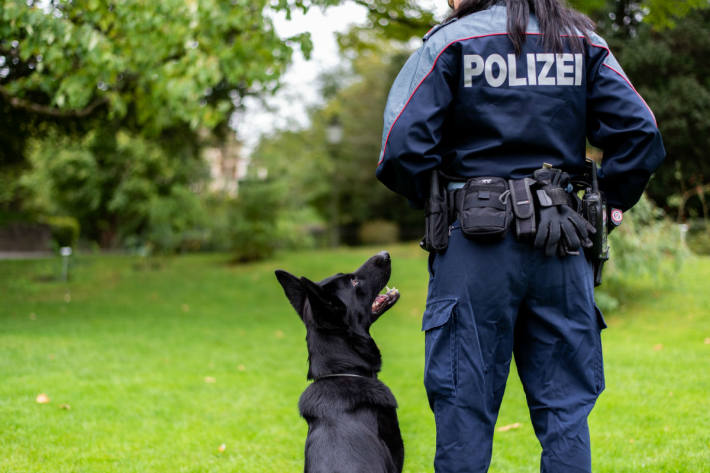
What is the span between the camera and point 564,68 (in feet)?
7.49

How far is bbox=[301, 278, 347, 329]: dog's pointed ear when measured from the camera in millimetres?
2778

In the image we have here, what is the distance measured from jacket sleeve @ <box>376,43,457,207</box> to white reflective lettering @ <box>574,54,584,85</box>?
0.44 metres

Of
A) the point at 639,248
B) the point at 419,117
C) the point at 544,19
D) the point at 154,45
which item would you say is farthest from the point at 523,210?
the point at 639,248

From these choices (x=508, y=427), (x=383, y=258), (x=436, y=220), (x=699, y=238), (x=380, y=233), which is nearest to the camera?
(x=436, y=220)

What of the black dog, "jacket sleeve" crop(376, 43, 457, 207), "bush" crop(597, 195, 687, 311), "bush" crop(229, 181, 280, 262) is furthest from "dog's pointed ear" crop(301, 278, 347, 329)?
"bush" crop(229, 181, 280, 262)

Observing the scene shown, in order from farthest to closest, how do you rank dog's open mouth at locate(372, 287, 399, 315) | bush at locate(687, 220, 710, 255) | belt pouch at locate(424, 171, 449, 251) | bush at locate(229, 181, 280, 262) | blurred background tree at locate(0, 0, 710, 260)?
1. bush at locate(229, 181, 280, 262)
2. bush at locate(687, 220, 710, 255)
3. blurred background tree at locate(0, 0, 710, 260)
4. dog's open mouth at locate(372, 287, 399, 315)
5. belt pouch at locate(424, 171, 449, 251)

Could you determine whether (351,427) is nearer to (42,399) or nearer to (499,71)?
(499,71)

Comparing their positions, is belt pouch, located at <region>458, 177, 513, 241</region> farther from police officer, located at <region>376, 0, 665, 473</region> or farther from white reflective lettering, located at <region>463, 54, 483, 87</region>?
white reflective lettering, located at <region>463, 54, 483, 87</region>

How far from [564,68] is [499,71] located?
239 mm

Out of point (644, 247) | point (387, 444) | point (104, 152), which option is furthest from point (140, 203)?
point (387, 444)

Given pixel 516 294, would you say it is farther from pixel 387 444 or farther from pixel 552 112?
pixel 387 444

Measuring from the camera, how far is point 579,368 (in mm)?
2270

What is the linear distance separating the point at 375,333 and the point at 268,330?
1.65 m

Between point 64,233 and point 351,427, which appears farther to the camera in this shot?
point 64,233
